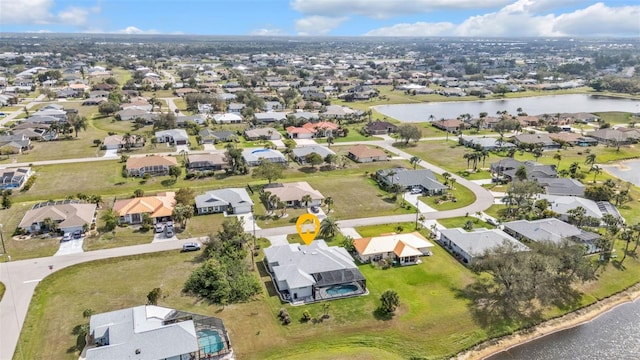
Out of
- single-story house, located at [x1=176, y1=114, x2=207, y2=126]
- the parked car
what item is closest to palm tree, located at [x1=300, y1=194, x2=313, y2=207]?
the parked car

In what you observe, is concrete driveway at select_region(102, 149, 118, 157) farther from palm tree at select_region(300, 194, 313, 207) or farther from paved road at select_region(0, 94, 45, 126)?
palm tree at select_region(300, 194, 313, 207)

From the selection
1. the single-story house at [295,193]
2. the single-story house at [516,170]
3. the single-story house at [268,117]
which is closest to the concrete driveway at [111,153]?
the single-story house at [268,117]

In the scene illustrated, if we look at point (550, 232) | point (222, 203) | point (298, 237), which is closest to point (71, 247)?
point (222, 203)

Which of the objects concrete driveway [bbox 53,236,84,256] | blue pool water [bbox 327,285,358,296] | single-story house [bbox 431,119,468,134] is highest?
single-story house [bbox 431,119,468,134]

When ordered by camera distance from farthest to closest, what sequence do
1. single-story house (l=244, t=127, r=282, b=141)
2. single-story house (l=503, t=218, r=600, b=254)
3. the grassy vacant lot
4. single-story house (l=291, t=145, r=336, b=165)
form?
single-story house (l=244, t=127, r=282, b=141) < single-story house (l=291, t=145, r=336, b=165) < single-story house (l=503, t=218, r=600, b=254) < the grassy vacant lot

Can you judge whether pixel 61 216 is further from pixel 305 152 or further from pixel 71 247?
pixel 305 152

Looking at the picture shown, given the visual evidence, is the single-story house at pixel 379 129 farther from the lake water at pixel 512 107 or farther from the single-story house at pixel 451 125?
the lake water at pixel 512 107
